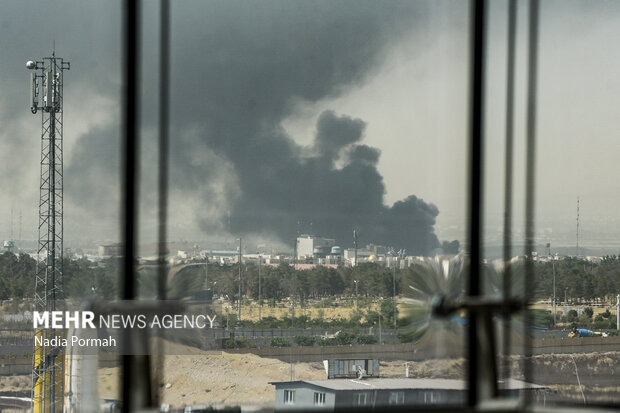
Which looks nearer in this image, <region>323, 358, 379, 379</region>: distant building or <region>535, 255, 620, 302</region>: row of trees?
<region>323, 358, 379, 379</region>: distant building

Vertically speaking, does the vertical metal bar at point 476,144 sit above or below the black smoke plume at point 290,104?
below

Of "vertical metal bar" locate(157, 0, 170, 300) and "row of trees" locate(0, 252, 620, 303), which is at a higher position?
"vertical metal bar" locate(157, 0, 170, 300)

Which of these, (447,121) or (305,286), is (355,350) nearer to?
(305,286)

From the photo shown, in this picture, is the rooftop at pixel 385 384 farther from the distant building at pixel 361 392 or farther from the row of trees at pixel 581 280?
the row of trees at pixel 581 280

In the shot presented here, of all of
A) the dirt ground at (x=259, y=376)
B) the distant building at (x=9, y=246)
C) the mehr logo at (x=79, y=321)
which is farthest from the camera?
the distant building at (x=9, y=246)

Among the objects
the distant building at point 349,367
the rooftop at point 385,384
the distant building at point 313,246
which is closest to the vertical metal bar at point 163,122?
the rooftop at point 385,384

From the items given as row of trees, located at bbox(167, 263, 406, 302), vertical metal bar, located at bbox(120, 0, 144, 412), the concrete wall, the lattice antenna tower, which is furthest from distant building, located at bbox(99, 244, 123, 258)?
vertical metal bar, located at bbox(120, 0, 144, 412)

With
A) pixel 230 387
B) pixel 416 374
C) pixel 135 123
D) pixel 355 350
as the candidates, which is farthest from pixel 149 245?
pixel 135 123

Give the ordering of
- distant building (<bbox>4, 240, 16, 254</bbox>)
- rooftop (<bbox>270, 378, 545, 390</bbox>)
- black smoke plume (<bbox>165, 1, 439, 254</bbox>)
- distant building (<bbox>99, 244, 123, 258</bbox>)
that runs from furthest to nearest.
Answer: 1. black smoke plume (<bbox>165, 1, 439, 254</bbox>)
2. distant building (<bbox>99, 244, 123, 258</bbox>)
3. distant building (<bbox>4, 240, 16, 254</bbox>)
4. rooftop (<bbox>270, 378, 545, 390</bbox>)

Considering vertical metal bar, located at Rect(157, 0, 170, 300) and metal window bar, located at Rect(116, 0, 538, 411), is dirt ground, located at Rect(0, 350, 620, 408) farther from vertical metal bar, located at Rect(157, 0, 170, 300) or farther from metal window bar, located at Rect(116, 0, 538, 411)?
metal window bar, located at Rect(116, 0, 538, 411)

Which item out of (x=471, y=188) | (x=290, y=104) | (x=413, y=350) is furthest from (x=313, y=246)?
(x=471, y=188)
